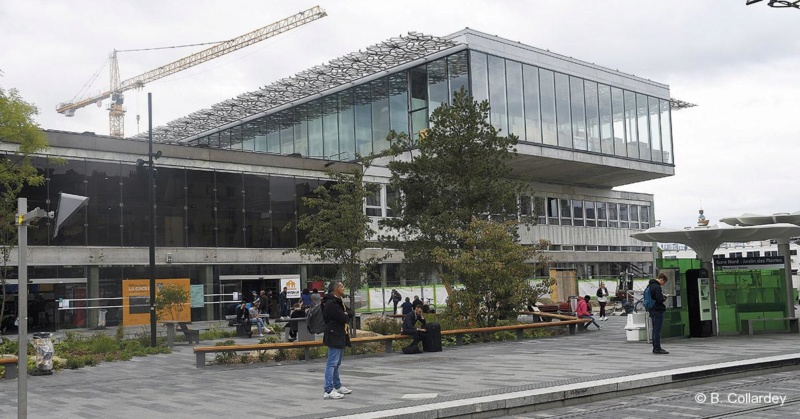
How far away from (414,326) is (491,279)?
4.78 meters

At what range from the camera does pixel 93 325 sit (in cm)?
3575

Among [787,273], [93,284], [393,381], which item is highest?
[93,284]

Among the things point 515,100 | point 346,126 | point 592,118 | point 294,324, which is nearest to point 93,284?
point 294,324

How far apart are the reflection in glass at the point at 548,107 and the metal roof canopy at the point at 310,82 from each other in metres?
8.18

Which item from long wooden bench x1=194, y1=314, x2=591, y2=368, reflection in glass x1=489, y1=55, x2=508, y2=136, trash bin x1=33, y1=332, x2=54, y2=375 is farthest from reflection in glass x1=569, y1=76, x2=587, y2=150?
trash bin x1=33, y1=332, x2=54, y2=375

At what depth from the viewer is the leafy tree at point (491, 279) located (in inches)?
1002

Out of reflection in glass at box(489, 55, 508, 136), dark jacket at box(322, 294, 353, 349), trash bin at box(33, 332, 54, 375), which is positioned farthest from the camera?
reflection in glass at box(489, 55, 508, 136)

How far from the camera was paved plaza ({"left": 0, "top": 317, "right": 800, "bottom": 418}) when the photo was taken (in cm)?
1188

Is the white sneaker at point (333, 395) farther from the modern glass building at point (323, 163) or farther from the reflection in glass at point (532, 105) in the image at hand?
the reflection in glass at point (532, 105)

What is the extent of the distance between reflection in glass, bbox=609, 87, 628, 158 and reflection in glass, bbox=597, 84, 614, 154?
51cm

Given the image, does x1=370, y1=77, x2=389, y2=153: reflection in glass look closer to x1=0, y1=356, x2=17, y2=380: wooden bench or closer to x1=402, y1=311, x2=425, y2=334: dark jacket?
x1=402, y1=311, x2=425, y2=334: dark jacket

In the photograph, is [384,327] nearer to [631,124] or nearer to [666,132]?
[631,124]

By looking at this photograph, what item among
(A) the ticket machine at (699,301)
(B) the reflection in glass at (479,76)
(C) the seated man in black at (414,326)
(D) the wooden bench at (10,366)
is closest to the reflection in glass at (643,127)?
(B) the reflection in glass at (479,76)

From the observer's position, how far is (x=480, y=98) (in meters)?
47.8
